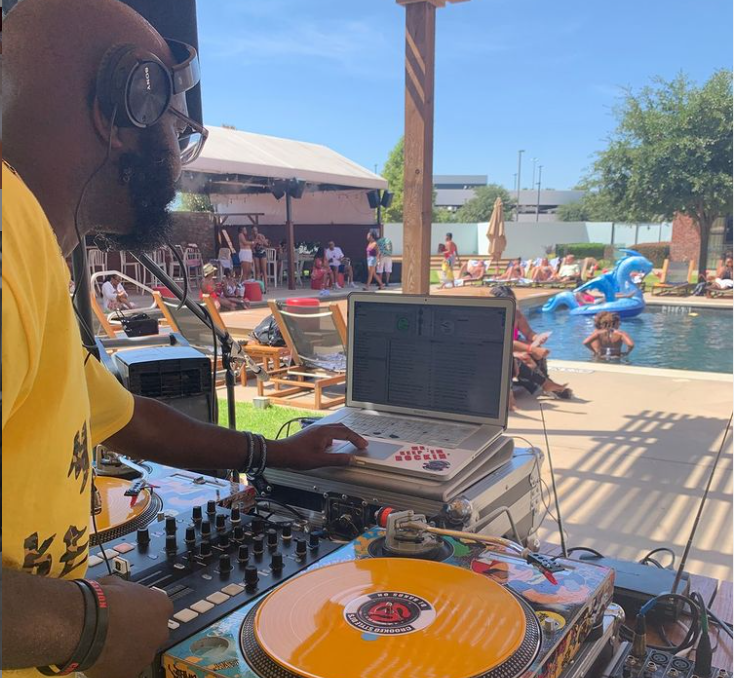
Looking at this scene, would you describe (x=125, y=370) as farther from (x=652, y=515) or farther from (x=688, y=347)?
(x=688, y=347)

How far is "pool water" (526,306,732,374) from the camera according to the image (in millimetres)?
9680

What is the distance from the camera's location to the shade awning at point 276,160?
1016 centimetres

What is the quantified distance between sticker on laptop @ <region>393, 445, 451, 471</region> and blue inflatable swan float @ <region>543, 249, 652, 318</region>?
1269 centimetres

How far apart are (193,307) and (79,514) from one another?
3.53ft

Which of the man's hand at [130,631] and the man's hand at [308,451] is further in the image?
the man's hand at [308,451]

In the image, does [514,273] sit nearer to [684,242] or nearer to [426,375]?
[684,242]

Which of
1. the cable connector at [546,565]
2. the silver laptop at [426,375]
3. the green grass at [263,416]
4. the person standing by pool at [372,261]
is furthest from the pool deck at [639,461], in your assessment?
the person standing by pool at [372,261]

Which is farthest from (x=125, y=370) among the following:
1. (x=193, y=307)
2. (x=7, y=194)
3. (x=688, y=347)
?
(x=688, y=347)

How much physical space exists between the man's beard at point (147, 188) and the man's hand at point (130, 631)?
56 cm

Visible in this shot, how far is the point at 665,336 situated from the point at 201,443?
38.5 feet

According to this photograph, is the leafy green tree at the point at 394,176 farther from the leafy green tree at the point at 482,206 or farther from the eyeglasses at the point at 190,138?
the eyeglasses at the point at 190,138

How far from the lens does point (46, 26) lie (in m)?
0.85

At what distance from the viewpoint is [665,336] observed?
11.6 meters

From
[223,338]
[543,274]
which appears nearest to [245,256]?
[543,274]
